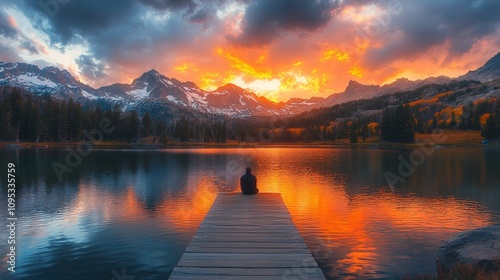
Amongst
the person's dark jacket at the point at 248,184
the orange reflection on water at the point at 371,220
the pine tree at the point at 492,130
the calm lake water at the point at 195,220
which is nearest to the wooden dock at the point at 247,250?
the calm lake water at the point at 195,220

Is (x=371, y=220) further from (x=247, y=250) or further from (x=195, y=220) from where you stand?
(x=247, y=250)

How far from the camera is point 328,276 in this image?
1712cm

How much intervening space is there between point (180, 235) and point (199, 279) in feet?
44.4

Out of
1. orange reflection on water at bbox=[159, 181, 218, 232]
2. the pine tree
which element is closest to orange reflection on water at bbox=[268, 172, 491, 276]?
orange reflection on water at bbox=[159, 181, 218, 232]

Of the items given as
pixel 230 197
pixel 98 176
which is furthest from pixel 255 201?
pixel 98 176

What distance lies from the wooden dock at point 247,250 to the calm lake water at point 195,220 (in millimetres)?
2992

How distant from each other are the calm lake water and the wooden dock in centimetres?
299

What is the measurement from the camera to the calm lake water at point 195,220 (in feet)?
61.1

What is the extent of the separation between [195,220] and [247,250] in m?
14.9

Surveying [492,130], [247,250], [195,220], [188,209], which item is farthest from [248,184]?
[492,130]

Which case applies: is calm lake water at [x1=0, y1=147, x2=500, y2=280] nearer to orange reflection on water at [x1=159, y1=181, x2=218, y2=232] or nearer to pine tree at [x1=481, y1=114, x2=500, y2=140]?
orange reflection on water at [x1=159, y1=181, x2=218, y2=232]

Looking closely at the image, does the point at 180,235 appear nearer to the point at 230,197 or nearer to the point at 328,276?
the point at 230,197

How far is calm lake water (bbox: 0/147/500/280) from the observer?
61.1 ft

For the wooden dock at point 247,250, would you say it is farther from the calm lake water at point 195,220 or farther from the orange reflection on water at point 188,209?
the orange reflection on water at point 188,209
